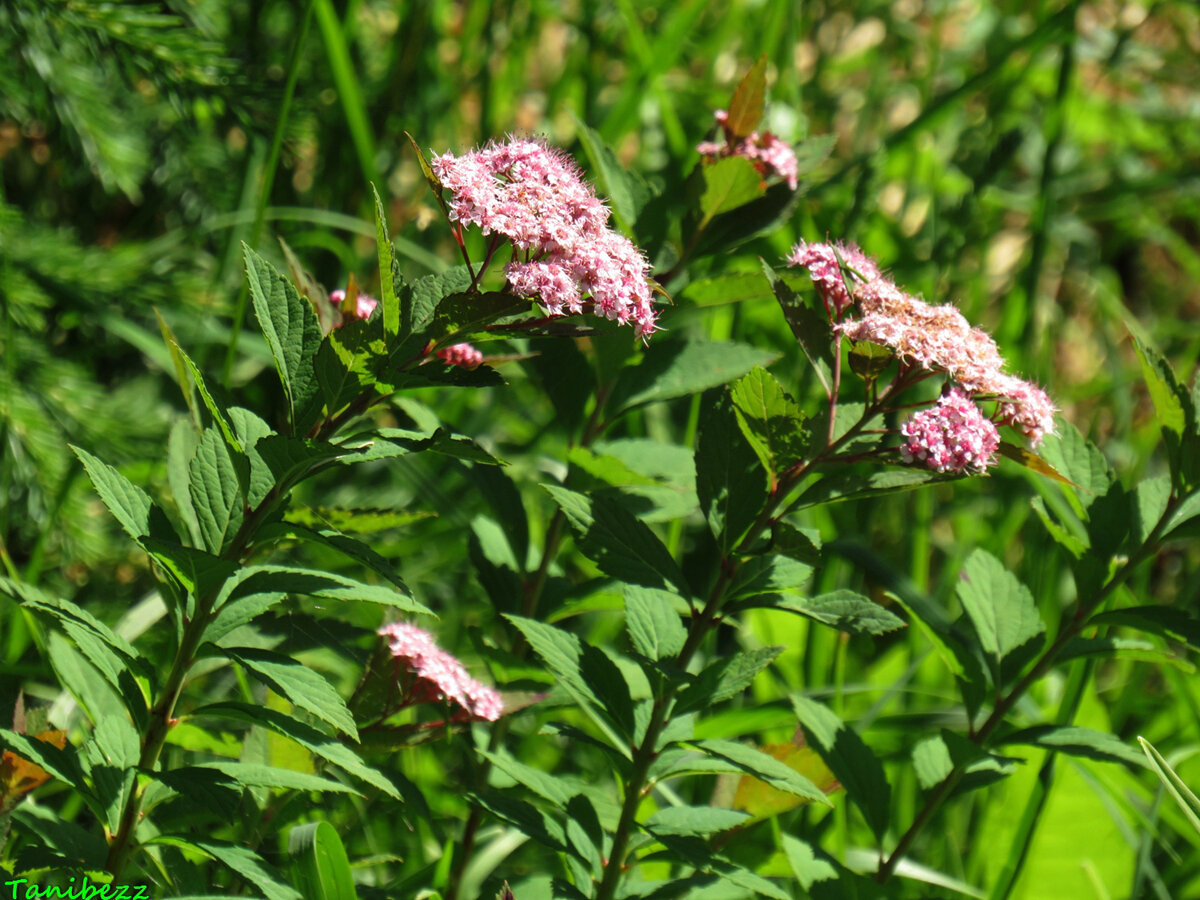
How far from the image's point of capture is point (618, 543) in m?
1.00

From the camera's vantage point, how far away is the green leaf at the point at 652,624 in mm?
1010

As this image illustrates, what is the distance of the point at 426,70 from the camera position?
2.23 m

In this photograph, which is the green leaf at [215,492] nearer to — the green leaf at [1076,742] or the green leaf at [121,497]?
the green leaf at [121,497]

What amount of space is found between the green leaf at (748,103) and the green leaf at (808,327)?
0.95 ft

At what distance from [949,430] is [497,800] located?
1.72 ft

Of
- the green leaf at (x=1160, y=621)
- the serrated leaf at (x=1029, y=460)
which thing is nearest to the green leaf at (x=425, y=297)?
the serrated leaf at (x=1029, y=460)

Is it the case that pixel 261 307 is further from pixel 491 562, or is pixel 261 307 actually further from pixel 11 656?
pixel 11 656

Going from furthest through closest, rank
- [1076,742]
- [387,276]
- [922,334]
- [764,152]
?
[764,152]
[1076,742]
[922,334]
[387,276]

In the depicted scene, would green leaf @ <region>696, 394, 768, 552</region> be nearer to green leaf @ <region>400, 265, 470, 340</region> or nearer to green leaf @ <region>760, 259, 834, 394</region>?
green leaf @ <region>760, 259, 834, 394</region>

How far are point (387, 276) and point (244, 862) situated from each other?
0.49 metres

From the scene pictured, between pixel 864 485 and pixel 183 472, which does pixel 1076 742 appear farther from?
pixel 183 472

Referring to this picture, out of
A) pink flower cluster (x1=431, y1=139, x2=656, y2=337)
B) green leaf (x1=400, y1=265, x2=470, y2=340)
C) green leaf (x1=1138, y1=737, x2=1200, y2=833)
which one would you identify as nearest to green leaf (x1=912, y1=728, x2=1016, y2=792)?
green leaf (x1=1138, y1=737, x2=1200, y2=833)

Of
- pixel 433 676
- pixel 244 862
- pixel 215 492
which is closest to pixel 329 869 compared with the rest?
pixel 244 862

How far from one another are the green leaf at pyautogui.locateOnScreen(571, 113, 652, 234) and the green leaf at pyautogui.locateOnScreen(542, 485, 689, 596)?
0.35m
